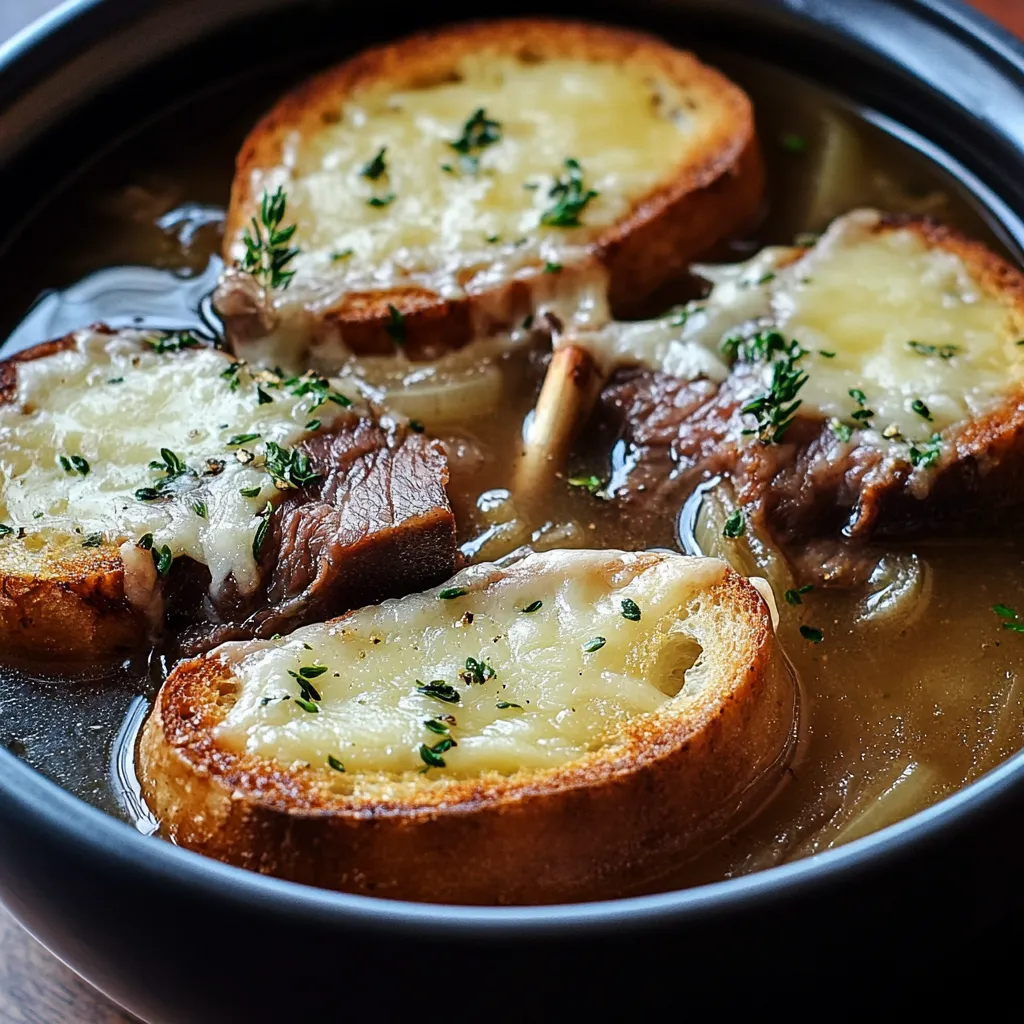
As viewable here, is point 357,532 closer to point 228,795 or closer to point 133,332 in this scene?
point 228,795

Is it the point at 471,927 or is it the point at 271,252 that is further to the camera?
the point at 271,252

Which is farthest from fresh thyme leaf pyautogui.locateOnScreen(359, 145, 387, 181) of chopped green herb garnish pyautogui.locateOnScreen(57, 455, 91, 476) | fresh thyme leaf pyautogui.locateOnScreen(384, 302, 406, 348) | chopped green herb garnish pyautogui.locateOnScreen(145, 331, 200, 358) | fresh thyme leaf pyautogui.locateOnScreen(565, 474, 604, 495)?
chopped green herb garnish pyautogui.locateOnScreen(57, 455, 91, 476)

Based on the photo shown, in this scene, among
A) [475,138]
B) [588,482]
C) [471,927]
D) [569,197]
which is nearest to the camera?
[471,927]

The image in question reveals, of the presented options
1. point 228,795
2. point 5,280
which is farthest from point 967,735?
point 5,280

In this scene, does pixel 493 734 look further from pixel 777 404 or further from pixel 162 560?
pixel 777 404

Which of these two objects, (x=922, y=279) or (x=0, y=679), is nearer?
(x=0, y=679)

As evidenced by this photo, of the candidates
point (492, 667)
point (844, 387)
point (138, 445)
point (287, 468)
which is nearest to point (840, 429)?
point (844, 387)

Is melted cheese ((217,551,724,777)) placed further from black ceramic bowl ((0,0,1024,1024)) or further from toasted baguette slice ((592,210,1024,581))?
toasted baguette slice ((592,210,1024,581))

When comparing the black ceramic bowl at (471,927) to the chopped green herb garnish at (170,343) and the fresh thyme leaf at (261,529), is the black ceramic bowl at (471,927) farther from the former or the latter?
the chopped green herb garnish at (170,343)
